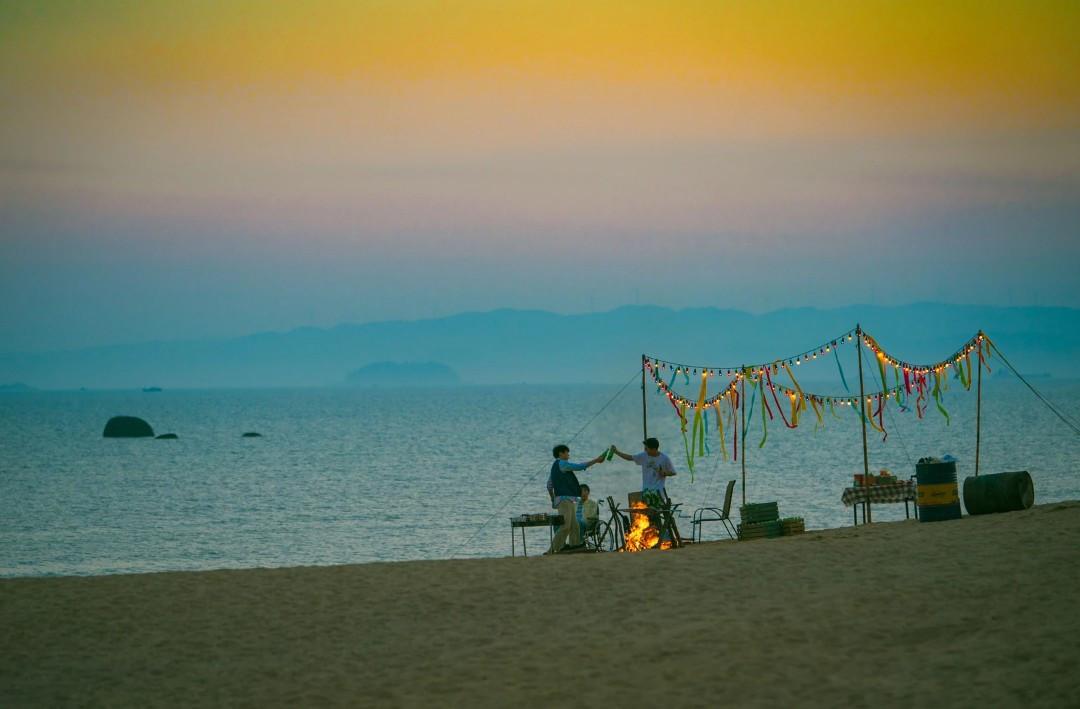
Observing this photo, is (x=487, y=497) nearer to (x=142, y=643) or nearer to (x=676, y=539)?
(x=676, y=539)

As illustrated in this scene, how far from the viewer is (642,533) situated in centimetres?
1664

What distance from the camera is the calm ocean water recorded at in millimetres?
36031

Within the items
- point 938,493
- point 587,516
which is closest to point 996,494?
point 938,493

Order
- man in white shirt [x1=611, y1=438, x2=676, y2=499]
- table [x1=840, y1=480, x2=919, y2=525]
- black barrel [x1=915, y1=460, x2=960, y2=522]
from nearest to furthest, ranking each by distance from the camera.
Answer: man in white shirt [x1=611, y1=438, x2=676, y2=499] → black barrel [x1=915, y1=460, x2=960, y2=522] → table [x1=840, y1=480, x2=919, y2=525]

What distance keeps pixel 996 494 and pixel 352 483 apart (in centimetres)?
4613

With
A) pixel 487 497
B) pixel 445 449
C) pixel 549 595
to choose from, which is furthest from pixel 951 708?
pixel 445 449

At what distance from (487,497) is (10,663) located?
41438 mm

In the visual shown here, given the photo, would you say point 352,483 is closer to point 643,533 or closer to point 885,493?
point 885,493

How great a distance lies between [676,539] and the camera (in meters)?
16.9

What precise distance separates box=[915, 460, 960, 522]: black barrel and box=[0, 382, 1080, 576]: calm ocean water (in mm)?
17044

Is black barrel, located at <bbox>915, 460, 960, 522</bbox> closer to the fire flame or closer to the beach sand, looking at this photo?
the beach sand

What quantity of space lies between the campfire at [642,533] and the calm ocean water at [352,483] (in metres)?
16.5

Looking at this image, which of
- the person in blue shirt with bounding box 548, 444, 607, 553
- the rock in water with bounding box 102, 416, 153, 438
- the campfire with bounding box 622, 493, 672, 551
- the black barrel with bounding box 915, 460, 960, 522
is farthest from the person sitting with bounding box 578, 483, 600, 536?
the rock in water with bounding box 102, 416, 153, 438

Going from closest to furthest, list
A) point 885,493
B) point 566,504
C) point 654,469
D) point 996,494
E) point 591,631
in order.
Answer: point 591,631 < point 654,469 < point 566,504 < point 996,494 < point 885,493
